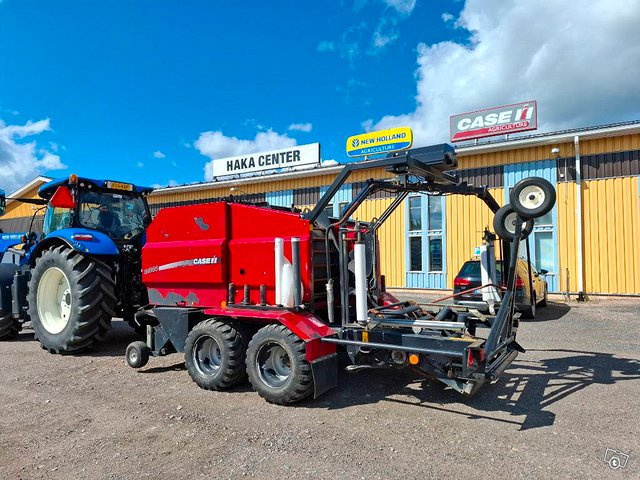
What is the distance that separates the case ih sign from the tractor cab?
12870 mm

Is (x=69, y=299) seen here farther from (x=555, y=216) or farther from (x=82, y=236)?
(x=555, y=216)

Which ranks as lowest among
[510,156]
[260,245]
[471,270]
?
[471,270]

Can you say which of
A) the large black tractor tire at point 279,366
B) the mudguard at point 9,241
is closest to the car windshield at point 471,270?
the large black tractor tire at point 279,366

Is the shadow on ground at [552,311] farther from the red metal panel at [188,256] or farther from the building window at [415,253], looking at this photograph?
the red metal panel at [188,256]

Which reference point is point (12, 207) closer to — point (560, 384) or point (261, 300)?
point (261, 300)

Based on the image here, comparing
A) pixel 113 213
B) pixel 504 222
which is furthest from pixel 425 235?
pixel 113 213

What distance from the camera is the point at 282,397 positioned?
4.57 m

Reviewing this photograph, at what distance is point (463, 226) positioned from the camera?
15.4 metres

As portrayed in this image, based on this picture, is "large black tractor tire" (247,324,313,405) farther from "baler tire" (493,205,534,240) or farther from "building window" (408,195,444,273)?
"building window" (408,195,444,273)

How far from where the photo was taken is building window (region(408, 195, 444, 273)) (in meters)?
16.0

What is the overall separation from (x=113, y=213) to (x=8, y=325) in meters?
2.89

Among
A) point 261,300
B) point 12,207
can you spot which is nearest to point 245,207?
point 261,300

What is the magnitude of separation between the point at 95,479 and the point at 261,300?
2309 mm

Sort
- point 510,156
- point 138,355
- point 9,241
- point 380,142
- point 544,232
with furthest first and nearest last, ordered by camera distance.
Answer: point 380,142, point 510,156, point 544,232, point 9,241, point 138,355
